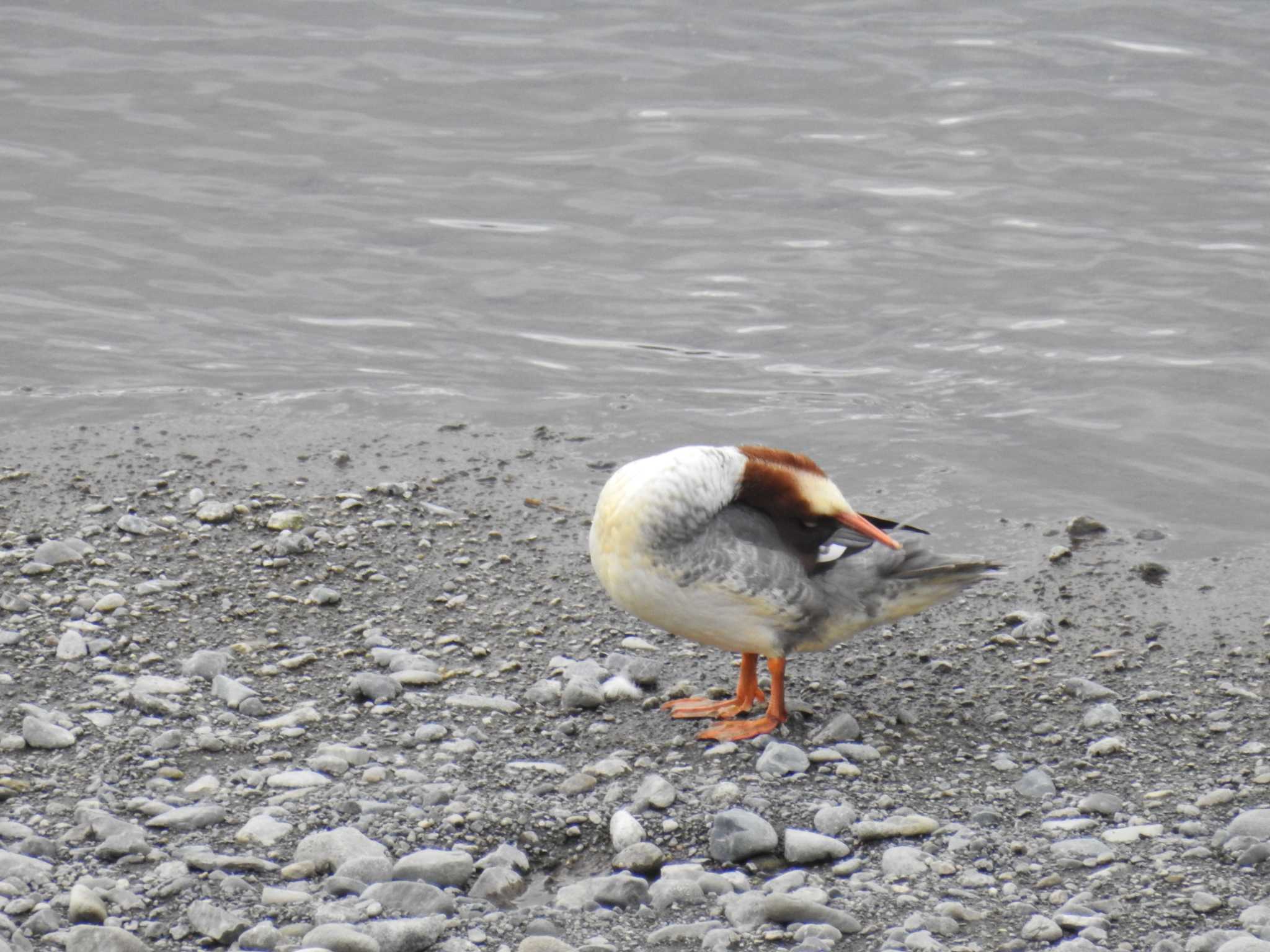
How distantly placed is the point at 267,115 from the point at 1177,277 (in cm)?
967

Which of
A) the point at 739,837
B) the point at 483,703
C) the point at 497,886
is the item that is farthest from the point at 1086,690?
the point at 497,886

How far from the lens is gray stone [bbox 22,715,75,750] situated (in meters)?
5.95

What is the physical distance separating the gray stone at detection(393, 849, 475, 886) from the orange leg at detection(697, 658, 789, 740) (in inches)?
55.4

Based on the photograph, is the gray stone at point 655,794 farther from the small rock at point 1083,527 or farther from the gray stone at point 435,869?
the small rock at point 1083,527

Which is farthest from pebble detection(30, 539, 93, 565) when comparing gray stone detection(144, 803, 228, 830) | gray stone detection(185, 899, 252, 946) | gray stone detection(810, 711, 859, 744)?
gray stone detection(810, 711, 859, 744)

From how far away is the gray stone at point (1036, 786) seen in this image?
18.6ft

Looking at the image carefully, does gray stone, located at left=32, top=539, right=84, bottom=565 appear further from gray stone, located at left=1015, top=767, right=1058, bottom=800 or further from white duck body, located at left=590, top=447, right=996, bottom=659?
gray stone, located at left=1015, top=767, right=1058, bottom=800

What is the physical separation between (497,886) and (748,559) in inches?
68.0

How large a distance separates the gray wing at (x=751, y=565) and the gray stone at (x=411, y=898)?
5.54ft

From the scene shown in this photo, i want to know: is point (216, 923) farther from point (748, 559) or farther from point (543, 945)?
point (748, 559)

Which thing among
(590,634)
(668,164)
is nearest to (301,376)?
(590,634)

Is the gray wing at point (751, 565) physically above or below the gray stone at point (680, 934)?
above

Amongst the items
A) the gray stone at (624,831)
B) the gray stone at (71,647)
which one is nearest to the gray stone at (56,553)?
the gray stone at (71,647)

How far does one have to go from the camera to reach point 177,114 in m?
16.6
